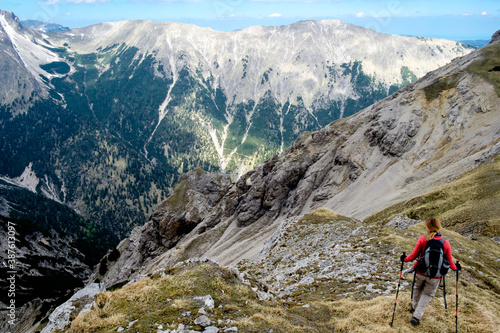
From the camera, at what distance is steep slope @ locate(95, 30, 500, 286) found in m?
74.5

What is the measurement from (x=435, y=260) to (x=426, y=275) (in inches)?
35.8

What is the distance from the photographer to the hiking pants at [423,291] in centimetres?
1421

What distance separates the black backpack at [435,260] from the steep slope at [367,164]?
5072 centimetres

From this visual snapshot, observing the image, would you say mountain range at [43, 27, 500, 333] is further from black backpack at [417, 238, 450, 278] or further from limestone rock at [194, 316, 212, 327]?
black backpack at [417, 238, 450, 278]

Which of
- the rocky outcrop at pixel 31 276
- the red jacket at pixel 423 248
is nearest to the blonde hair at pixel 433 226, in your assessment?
the red jacket at pixel 423 248

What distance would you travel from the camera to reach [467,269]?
22125 mm

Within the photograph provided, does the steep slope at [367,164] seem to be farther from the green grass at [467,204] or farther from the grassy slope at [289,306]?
the grassy slope at [289,306]

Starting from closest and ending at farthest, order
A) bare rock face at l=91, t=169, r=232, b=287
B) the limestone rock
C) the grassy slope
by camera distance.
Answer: the limestone rock < the grassy slope < bare rock face at l=91, t=169, r=232, b=287

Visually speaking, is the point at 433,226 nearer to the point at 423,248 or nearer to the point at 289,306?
the point at 423,248

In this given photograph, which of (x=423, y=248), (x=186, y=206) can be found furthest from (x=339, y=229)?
(x=186, y=206)

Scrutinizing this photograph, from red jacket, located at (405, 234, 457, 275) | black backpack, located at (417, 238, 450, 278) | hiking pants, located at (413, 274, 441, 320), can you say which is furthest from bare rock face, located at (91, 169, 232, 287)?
black backpack, located at (417, 238, 450, 278)

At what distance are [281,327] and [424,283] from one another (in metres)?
7.27

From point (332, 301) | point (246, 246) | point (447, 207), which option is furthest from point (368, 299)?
point (246, 246)

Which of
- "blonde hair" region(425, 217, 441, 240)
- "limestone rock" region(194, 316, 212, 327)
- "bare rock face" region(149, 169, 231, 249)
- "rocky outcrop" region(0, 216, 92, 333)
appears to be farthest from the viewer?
"bare rock face" region(149, 169, 231, 249)
